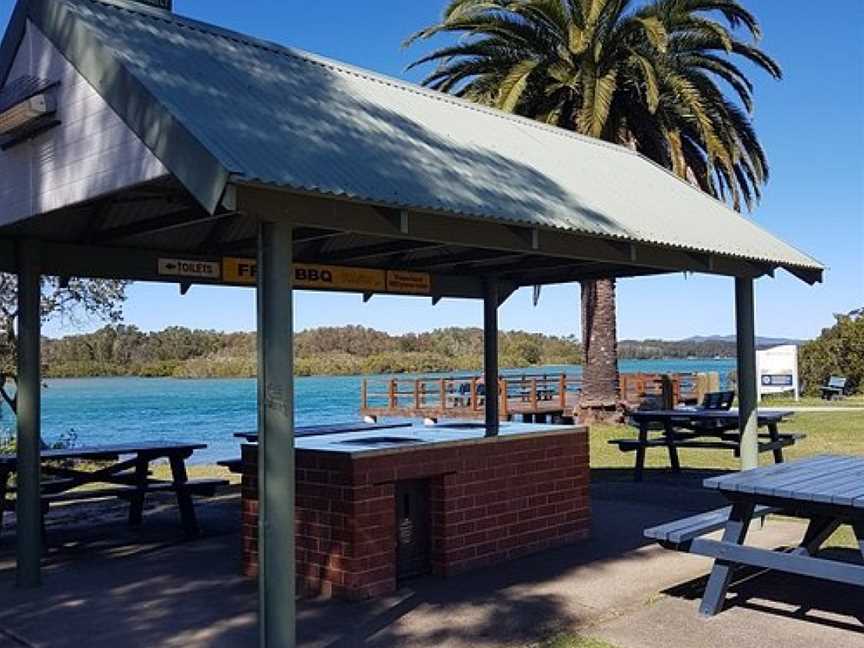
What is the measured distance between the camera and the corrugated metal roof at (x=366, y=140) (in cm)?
519

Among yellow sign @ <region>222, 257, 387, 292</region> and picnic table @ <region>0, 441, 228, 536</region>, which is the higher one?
yellow sign @ <region>222, 257, 387, 292</region>

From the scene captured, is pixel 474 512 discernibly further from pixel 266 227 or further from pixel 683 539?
pixel 266 227

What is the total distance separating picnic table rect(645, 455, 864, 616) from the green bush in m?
31.3

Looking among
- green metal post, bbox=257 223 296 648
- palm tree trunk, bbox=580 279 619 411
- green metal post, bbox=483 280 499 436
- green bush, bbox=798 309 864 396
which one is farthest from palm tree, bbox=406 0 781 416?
green bush, bbox=798 309 864 396

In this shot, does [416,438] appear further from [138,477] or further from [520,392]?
[520,392]

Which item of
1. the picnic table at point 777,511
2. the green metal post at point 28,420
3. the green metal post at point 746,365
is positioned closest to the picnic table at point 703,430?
the green metal post at point 746,365

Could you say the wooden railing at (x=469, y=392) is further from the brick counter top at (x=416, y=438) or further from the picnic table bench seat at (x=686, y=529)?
Result: the picnic table bench seat at (x=686, y=529)

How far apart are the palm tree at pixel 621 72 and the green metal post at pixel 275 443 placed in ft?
42.8

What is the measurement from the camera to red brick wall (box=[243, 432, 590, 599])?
6641mm

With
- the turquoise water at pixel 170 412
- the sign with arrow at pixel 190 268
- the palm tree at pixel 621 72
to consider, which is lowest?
the turquoise water at pixel 170 412

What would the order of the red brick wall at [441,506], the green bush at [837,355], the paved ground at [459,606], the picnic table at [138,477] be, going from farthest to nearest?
the green bush at [837,355] < the picnic table at [138,477] < the red brick wall at [441,506] < the paved ground at [459,606]

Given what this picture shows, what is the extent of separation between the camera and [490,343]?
400 inches

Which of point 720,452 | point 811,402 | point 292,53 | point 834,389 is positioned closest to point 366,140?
point 292,53

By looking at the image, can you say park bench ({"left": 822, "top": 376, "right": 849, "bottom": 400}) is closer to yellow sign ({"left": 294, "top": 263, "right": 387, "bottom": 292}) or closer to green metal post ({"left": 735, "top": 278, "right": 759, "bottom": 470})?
green metal post ({"left": 735, "top": 278, "right": 759, "bottom": 470})
